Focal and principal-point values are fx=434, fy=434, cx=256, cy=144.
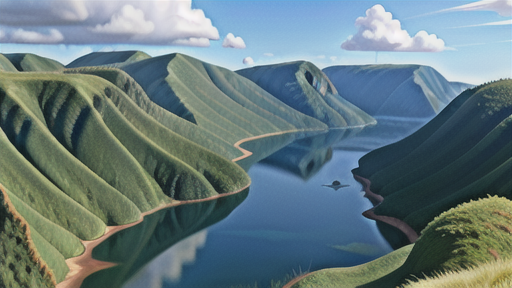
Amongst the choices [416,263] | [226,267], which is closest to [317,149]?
[226,267]

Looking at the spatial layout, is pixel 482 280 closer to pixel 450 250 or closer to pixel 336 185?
pixel 450 250

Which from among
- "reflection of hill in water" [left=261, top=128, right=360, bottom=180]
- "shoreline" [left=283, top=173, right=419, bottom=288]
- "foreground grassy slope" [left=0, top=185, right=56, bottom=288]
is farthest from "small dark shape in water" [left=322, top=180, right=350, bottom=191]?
"foreground grassy slope" [left=0, top=185, right=56, bottom=288]

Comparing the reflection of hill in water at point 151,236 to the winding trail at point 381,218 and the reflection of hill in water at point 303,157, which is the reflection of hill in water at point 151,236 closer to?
the winding trail at point 381,218

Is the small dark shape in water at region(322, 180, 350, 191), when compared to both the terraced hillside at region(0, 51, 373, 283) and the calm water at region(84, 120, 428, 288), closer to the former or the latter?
the calm water at region(84, 120, 428, 288)

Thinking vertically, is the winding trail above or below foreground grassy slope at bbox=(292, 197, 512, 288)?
below

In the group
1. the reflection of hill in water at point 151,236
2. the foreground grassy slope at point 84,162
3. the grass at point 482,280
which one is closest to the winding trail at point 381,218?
the reflection of hill in water at point 151,236

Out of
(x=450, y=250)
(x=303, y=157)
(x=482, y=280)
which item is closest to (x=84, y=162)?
(x=450, y=250)
